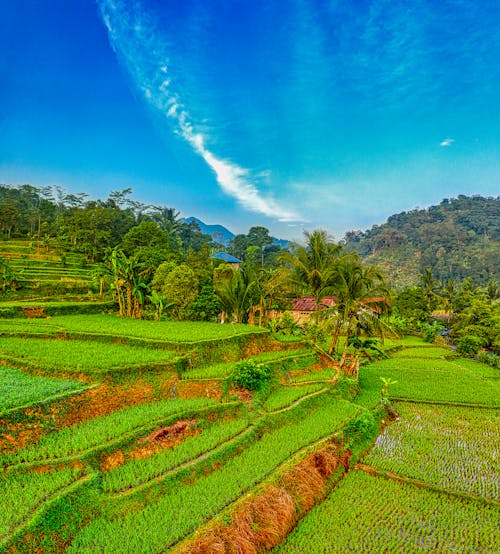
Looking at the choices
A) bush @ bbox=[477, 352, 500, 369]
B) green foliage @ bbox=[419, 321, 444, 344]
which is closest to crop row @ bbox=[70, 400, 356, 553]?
bush @ bbox=[477, 352, 500, 369]

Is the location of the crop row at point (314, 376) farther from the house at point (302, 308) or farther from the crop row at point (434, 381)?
the house at point (302, 308)

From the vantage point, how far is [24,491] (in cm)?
520

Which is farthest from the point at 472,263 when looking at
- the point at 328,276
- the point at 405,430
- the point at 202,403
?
the point at 202,403

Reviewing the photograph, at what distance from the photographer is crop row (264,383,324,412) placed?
31.1 ft

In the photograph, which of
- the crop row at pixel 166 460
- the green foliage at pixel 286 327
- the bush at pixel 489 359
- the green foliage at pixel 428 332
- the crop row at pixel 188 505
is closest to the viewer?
the crop row at pixel 188 505

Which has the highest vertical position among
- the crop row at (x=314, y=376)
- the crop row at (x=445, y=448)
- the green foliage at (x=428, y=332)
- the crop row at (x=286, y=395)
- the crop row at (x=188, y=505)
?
the green foliage at (x=428, y=332)

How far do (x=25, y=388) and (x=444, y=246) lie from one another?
271 ft

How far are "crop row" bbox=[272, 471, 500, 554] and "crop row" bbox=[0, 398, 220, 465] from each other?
3462 millimetres

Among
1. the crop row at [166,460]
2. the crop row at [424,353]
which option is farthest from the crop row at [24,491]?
the crop row at [424,353]

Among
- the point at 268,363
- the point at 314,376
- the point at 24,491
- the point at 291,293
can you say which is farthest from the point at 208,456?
the point at 291,293

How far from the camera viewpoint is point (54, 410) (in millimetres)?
7000

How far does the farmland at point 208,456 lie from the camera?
516cm

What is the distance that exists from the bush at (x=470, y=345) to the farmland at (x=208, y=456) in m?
13.4

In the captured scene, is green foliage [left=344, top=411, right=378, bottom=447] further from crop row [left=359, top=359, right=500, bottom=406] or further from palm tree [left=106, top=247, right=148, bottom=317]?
palm tree [left=106, top=247, right=148, bottom=317]
